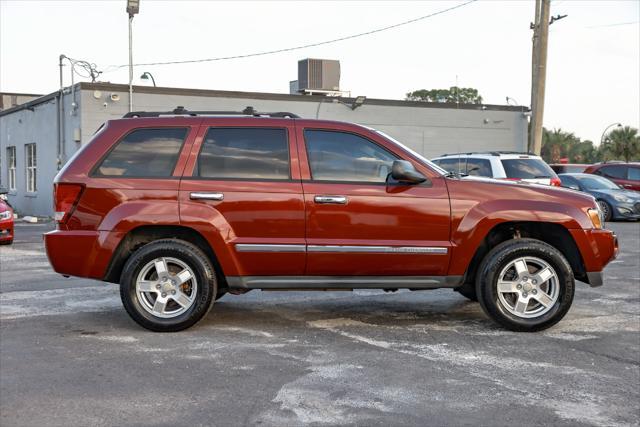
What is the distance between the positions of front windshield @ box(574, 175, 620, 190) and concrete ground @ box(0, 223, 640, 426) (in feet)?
48.0

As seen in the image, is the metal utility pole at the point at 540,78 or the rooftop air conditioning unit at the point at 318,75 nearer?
the metal utility pole at the point at 540,78

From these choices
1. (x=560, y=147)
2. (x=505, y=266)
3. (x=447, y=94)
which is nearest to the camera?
(x=505, y=266)

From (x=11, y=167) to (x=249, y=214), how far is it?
28784mm

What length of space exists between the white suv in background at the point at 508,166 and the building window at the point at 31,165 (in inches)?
750

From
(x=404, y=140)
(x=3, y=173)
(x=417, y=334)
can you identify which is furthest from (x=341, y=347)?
(x=3, y=173)

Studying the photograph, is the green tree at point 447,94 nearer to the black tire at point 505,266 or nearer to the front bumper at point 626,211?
the front bumper at point 626,211

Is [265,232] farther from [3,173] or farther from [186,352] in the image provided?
[3,173]

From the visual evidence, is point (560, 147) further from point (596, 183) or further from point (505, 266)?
point (505, 266)

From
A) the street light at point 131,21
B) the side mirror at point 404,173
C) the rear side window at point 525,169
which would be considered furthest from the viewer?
the street light at point 131,21

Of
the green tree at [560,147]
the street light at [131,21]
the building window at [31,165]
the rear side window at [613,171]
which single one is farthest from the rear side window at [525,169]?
the green tree at [560,147]

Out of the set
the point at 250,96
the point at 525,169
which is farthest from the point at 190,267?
the point at 250,96

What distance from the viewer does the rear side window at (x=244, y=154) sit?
6.56 m

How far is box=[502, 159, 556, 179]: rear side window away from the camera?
15.1 meters

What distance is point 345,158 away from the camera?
6641 millimetres
